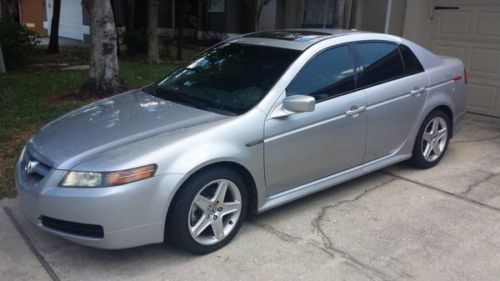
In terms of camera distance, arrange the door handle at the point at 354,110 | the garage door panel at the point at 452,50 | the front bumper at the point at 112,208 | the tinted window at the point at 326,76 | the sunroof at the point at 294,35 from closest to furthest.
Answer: the front bumper at the point at 112,208, the tinted window at the point at 326,76, the door handle at the point at 354,110, the sunroof at the point at 294,35, the garage door panel at the point at 452,50

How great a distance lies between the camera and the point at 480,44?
8039 mm

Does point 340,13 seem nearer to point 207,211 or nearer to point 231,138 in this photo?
point 231,138

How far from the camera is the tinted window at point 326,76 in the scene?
13.8 feet

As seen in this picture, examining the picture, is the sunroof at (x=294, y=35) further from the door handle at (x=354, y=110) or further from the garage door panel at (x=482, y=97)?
the garage door panel at (x=482, y=97)

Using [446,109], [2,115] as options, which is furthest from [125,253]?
[2,115]

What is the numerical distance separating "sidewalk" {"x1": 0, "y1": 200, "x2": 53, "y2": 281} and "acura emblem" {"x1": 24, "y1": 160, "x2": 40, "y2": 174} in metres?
0.58

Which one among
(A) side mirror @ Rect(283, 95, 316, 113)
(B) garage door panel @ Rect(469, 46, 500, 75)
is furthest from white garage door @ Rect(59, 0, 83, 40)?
(A) side mirror @ Rect(283, 95, 316, 113)

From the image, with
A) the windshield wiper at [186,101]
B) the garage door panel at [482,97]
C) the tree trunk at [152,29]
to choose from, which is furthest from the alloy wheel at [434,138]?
the tree trunk at [152,29]

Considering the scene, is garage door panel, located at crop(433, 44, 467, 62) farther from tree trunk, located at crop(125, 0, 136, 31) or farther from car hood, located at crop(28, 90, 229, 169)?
tree trunk, located at crop(125, 0, 136, 31)

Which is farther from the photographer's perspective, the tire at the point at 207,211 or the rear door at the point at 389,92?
the rear door at the point at 389,92

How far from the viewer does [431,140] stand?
545 centimetres

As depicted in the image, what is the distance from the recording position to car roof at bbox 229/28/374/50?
4.44m

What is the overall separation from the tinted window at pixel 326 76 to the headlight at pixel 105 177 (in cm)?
140

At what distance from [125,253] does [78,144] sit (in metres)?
0.84
